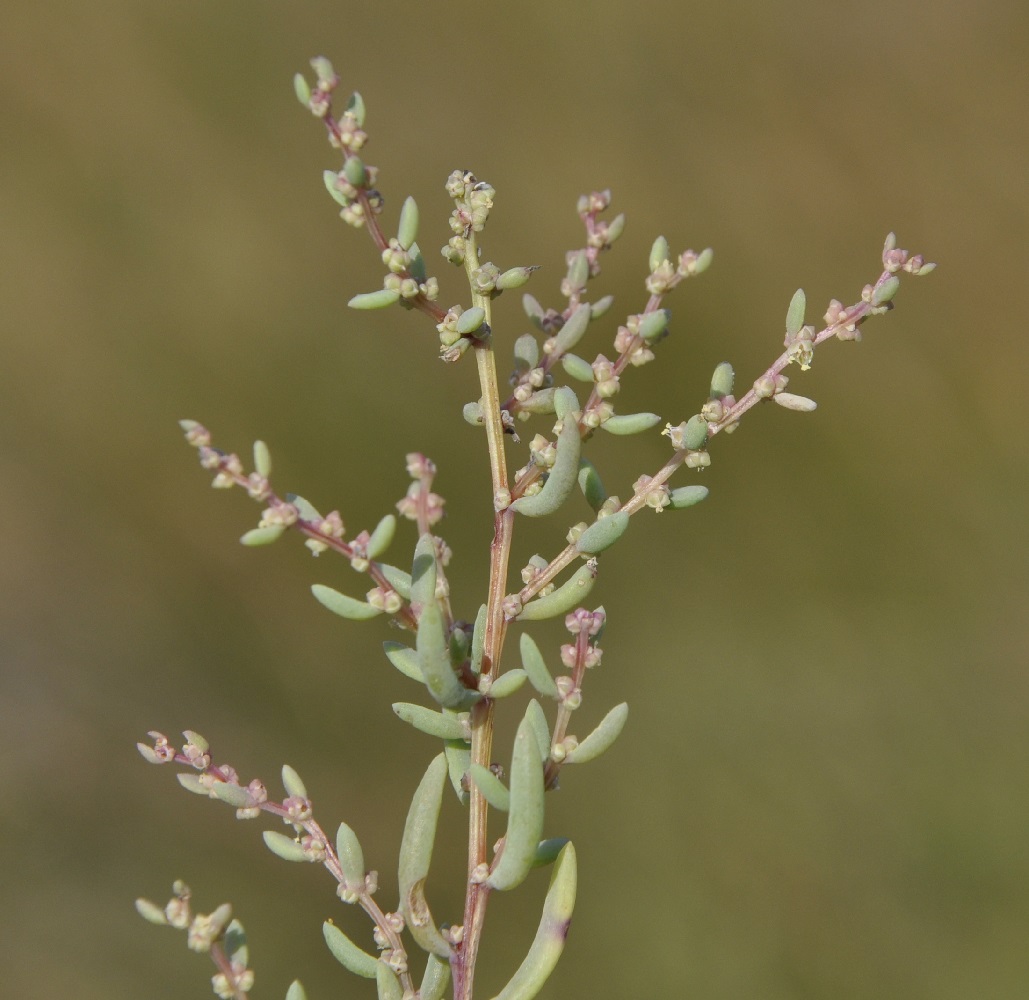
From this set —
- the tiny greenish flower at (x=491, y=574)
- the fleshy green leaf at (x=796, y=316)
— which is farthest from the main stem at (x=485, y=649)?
the fleshy green leaf at (x=796, y=316)

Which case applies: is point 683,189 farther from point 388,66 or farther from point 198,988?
point 198,988

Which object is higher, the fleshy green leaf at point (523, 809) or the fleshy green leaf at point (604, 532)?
the fleshy green leaf at point (604, 532)

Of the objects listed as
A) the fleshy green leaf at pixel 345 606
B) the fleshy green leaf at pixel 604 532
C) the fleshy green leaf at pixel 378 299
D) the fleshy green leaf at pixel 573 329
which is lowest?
the fleshy green leaf at pixel 604 532

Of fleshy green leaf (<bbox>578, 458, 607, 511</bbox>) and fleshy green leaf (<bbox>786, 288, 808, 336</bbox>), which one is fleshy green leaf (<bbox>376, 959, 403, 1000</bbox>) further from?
fleshy green leaf (<bbox>786, 288, 808, 336</bbox>)

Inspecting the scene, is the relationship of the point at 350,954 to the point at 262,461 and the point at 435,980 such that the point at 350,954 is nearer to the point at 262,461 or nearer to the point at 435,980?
the point at 435,980

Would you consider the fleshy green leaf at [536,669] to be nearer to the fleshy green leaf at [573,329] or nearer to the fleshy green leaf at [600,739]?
the fleshy green leaf at [600,739]

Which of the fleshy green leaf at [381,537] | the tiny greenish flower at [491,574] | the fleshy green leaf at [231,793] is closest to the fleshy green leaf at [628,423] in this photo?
the tiny greenish flower at [491,574]

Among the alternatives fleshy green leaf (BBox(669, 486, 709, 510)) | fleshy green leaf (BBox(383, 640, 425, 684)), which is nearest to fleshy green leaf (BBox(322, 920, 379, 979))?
fleshy green leaf (BBox(383, 640, 425, 684))

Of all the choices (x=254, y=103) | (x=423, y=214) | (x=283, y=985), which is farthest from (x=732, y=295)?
(x=283, y=985)
